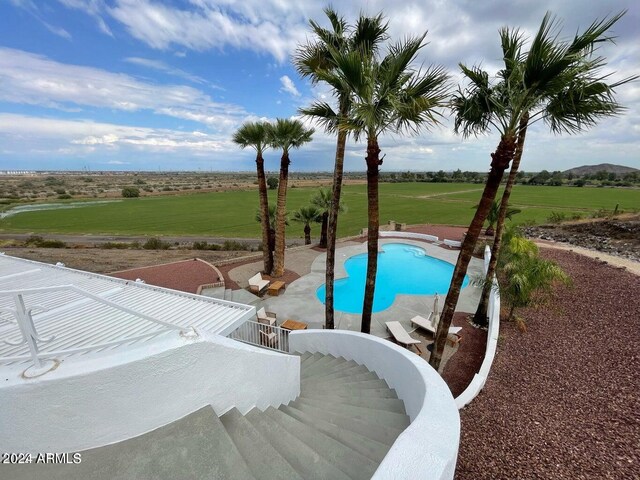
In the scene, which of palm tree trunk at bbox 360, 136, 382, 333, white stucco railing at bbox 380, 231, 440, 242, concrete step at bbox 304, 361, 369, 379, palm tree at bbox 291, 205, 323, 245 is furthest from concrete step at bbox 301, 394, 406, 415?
white stucco railing at bbox 380, 231, 440, 242

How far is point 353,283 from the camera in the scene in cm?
1595

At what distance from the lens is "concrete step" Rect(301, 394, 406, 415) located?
459 cm

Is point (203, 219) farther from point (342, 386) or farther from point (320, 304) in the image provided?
point (342, 386)

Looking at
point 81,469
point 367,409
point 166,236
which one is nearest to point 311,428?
point 367,409

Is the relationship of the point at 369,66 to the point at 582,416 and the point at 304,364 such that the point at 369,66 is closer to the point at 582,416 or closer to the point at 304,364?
the point at 304,364

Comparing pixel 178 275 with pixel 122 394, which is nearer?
pixel 122 394

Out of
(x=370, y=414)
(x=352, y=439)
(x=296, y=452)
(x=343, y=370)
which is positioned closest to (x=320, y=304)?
(x=343, y=370)

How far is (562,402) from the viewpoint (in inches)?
218

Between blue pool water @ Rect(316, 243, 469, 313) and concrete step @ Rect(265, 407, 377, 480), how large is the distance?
8945 mm

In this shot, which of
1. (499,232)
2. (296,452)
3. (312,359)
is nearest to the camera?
(296,452)

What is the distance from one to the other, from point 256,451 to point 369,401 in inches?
93.6

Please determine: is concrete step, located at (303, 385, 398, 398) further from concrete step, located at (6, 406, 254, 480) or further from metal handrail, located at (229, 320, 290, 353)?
metal handrail, located at (229, 320, 290, 353)

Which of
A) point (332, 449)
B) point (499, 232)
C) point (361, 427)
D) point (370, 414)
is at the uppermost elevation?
point (499, 232)

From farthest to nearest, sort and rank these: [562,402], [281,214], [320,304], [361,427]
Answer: [281,214], [320,304], [562,402], [361,427]
